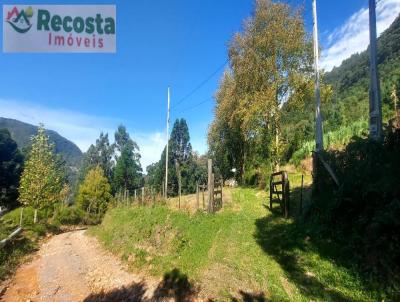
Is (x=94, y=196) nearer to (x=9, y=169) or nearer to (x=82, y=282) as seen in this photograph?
(x=9, y=169)

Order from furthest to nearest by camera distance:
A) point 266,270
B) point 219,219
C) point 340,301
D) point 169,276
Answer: point 219,219 < point 169,276 < point 266,270 < point 340,301

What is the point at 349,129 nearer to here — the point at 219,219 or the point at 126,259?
the point at 219,219

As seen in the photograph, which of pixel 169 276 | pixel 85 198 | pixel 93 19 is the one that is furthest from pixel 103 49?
pixel 85 198

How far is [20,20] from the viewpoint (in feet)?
31.3

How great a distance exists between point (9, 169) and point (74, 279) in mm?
47130

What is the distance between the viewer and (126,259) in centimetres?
1223

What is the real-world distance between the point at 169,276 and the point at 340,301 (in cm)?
486

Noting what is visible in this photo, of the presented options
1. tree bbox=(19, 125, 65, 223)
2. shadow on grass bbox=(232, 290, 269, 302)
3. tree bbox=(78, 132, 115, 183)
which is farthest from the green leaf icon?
tree bbox=(78, 132, 115, 183)

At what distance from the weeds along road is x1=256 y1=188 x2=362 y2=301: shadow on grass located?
144 inches

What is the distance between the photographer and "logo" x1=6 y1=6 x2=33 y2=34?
9508 mm

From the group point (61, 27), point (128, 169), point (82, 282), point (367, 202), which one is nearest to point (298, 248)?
point (367, 202)

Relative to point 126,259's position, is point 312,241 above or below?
above

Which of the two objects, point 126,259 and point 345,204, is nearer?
point 345,204

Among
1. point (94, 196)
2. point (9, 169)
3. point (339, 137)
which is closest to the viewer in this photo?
point (339, 137)
